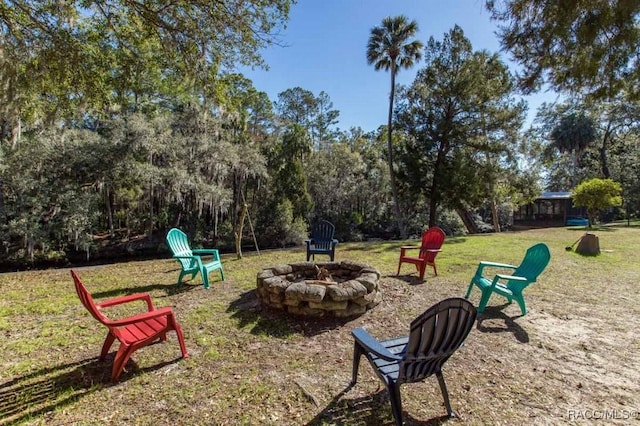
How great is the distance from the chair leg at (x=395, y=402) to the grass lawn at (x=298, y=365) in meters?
0.25

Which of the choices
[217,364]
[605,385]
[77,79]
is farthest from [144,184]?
[605,385]

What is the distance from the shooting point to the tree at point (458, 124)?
38.1 ft

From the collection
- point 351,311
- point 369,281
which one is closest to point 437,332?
point 351,311

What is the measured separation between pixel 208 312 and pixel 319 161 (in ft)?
44.4

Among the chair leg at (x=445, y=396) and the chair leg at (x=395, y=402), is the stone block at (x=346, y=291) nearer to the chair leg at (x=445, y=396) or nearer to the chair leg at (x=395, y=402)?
the chair leg at (x=445, y=396)

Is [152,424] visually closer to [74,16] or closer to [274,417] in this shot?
[274,417]

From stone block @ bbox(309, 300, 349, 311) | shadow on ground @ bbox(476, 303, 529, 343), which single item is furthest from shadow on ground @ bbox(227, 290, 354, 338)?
shadow on ground @ bbox(476, 303, 529, 343)

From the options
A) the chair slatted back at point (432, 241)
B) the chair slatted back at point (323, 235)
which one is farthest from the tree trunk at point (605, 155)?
the chair slatted back at point (323, 235)

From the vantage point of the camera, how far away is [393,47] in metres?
13.2

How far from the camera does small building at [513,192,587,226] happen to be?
74.3 feet

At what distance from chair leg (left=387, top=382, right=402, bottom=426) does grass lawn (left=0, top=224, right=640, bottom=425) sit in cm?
25

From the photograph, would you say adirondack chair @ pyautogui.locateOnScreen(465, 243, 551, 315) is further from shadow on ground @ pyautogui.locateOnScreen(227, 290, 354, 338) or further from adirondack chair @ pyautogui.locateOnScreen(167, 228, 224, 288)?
adirondack chair @ pyautogui.locateOnScreen(167, 228, 224, 288)

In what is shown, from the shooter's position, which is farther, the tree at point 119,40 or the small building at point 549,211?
the small building at point 549,211

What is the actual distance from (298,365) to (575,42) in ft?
10.6
